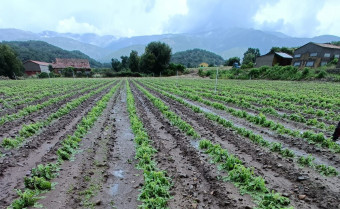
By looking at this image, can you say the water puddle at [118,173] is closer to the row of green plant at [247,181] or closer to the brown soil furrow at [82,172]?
the brown soil furrow at [82,172]

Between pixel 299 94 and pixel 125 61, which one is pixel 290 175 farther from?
pixel 125 61

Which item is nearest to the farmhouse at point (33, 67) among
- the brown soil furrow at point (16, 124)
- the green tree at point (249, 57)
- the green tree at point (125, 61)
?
the green tree at point (125, 61)

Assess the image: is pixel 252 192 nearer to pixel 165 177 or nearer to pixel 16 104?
pixel 165 177

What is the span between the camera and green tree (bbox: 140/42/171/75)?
203 ft

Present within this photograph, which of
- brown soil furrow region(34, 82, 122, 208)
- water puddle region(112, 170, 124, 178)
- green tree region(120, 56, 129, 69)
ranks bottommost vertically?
water puddle region(112, 170, 124, 178)

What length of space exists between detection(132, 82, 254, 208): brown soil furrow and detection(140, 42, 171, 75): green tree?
5828 cm

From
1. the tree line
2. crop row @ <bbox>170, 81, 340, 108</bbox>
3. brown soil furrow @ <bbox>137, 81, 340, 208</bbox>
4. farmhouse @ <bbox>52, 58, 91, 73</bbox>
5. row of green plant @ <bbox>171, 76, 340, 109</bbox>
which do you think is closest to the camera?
brown soil furrow @ <bbox>137, 81, 340, 208</bbox>

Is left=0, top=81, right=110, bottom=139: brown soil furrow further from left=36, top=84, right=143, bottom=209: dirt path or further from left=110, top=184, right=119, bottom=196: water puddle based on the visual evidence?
left=110, top=184, right=119, bottom=196: water puddle

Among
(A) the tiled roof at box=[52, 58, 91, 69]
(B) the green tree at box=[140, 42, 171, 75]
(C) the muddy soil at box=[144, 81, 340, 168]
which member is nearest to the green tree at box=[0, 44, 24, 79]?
(A) the tiled roof at box=[52, 58, 91, 69]

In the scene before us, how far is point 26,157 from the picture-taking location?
4766 millimetres

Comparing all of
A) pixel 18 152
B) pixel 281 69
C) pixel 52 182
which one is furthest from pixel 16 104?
pixel 281 69

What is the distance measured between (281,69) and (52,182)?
42.8 m

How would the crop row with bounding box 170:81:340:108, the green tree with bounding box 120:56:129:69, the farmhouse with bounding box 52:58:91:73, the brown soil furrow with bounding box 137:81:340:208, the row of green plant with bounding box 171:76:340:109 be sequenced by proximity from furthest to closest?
the green tree with bounding box 120:56:129:69, the farmhouse with bounding box 52:58:91:73, the crop row with bounding box 170:81:340:108, the row of green plant with bounding box 171:76:340:109, the brown soil furrow with bounding box 137:81:340:208

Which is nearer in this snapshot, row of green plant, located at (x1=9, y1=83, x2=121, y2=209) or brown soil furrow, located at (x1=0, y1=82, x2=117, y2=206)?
row of green plant, located at (x1=9, y1=83, x2=121, y2=209)
